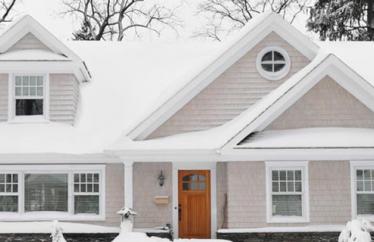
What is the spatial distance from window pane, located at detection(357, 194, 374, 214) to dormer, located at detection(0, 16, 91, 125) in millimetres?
8212

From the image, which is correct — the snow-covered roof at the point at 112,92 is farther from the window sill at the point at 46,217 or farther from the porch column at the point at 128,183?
the window sill at the point at 46,217

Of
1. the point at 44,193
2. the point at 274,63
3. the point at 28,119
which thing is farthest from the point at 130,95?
the point at 274,63

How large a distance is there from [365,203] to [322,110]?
267cm

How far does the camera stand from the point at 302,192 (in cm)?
1597

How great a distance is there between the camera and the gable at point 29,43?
18.0 metres

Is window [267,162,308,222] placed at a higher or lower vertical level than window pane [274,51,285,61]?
lower

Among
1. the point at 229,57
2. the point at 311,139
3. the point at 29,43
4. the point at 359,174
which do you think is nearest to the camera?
the point at 311,139

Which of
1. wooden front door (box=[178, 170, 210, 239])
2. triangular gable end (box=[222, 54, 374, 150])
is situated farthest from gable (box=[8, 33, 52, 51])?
triangular gable end (box=[222, 54, 374, 150])

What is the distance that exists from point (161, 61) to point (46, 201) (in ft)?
20.5

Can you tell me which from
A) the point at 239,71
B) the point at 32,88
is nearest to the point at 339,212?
the point at 239,71

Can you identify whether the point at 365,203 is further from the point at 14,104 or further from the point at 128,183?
the point at 14,104

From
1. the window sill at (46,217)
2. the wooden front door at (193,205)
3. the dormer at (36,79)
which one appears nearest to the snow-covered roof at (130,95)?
the dormer at (36,79)

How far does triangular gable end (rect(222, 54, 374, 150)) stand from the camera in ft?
51.7

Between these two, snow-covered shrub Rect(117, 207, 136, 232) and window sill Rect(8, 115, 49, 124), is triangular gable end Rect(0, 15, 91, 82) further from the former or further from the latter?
snow-covered shrub Rect(117, 207, 136, 232)
